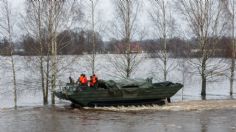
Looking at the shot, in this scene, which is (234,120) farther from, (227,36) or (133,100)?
(227,36)

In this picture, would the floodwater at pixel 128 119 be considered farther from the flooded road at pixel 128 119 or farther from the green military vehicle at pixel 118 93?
the green military vehicle at pixel 118 93

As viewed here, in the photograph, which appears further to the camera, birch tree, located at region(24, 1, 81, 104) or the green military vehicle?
birch tree, located at region(24, 1, 81, 104)

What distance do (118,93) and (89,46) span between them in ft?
53.4

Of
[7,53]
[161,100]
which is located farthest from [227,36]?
[7,53]

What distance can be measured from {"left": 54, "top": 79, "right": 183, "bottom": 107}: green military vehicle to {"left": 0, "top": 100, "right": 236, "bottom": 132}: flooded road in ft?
1.95

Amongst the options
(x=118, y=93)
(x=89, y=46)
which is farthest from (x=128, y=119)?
(x=89, y=46)

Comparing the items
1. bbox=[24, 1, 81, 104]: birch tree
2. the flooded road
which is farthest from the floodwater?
bbox=[24, 1, 81, 104]: birch tree

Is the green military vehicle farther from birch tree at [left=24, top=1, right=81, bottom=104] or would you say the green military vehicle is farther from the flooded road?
birch tree at [left=24, top=1, right=81, bottom=104]

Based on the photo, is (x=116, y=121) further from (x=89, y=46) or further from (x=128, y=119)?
(x=89, y=46)

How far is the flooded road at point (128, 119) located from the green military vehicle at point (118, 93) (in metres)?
0.59

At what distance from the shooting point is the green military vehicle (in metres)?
22.4

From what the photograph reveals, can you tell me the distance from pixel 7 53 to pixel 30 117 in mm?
11990

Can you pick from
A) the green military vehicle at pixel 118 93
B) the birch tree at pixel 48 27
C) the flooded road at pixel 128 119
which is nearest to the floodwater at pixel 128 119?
the flooded road at pixel 128 119

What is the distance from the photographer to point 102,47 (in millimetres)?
43062
